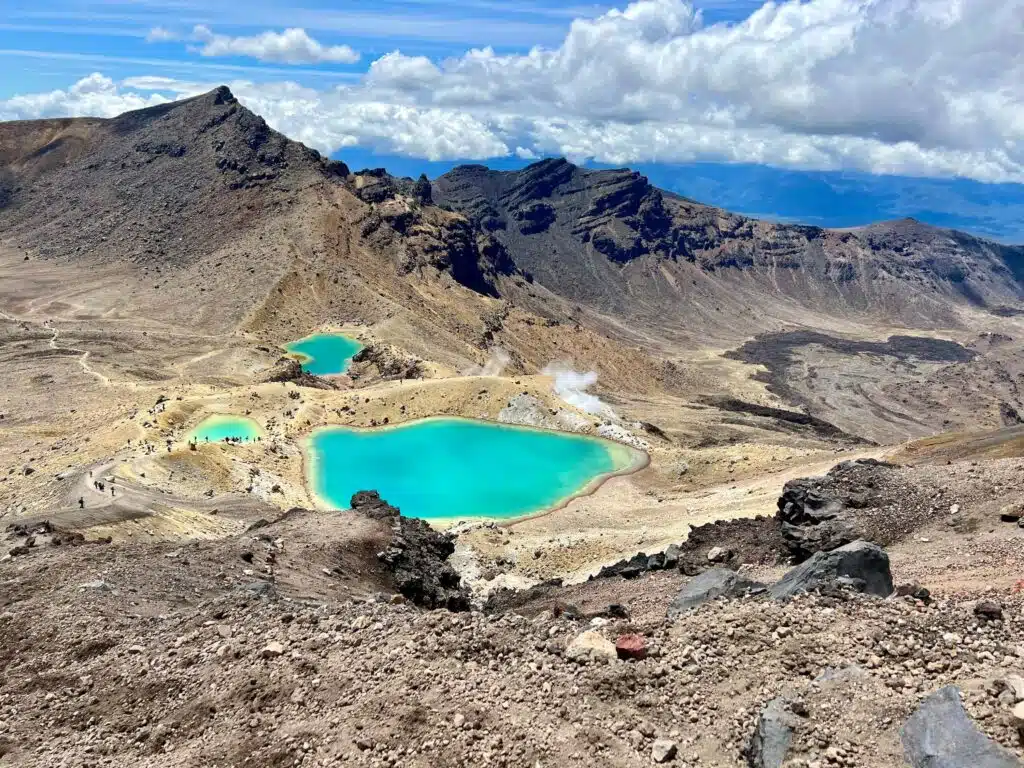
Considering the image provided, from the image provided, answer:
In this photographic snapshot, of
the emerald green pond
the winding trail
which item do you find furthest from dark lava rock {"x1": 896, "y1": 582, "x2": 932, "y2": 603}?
the winding trail

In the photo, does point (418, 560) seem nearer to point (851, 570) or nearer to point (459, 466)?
point (851, 570)

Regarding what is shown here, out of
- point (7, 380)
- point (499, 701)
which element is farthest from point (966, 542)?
point (7, 380)

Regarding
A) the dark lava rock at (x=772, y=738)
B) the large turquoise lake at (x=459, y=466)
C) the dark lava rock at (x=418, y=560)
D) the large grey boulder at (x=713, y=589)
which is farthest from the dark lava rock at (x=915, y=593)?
the large turquoise lake at (x=459, y=466)

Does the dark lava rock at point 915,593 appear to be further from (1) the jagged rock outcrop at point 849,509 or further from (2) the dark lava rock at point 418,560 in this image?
(2) the dark lava rock at point 418,560

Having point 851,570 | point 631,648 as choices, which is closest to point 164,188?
point 851,570

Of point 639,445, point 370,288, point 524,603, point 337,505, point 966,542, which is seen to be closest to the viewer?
point 966,542

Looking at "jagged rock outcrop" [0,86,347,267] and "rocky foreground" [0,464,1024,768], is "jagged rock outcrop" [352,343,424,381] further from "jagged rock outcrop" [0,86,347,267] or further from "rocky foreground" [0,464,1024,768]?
"rocky foreground" [0,464,1024,768]

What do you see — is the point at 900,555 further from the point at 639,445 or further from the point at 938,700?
the point at 639,445
